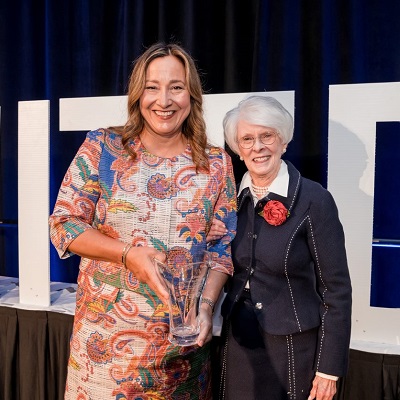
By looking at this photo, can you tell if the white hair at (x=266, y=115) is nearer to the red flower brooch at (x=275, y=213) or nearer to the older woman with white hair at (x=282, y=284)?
the older woman with white hair at (x=282, y=284)

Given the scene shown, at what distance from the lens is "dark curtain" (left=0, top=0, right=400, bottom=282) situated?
7.48 ft

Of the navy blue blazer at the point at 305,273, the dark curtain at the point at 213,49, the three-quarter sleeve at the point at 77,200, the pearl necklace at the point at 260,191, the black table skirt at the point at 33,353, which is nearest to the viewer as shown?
the three-quarter sleeve at the point at 77,200

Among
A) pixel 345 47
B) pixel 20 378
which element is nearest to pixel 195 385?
pixel 20 378

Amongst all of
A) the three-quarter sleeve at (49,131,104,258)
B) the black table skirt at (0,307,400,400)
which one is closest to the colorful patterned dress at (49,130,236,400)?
the three-quarter sleeve at (49,131,104,258)

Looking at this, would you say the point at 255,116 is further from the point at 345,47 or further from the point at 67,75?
the point at 67,75

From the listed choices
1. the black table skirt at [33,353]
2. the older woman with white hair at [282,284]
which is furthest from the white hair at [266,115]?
the black table skirt at [33,353]

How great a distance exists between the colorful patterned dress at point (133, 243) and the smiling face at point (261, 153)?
15cm

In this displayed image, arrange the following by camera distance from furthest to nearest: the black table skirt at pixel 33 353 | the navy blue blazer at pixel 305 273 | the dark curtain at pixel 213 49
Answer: the dark curtain at pixel 213 49, the black table skirt at pixel 33 353, the navy blue blazer at pixel 305 273

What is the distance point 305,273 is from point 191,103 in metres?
0.55

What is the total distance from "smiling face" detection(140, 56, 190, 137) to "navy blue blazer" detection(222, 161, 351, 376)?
335 mm

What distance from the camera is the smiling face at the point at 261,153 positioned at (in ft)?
4.46

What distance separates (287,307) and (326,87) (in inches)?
52.1

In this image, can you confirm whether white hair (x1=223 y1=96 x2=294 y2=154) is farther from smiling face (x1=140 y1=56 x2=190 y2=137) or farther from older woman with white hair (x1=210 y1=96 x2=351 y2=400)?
smiling face (x1=140 y1=56 x2=190 y2=137)

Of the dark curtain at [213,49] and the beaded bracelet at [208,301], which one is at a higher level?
the dark curtain at [213,49]
